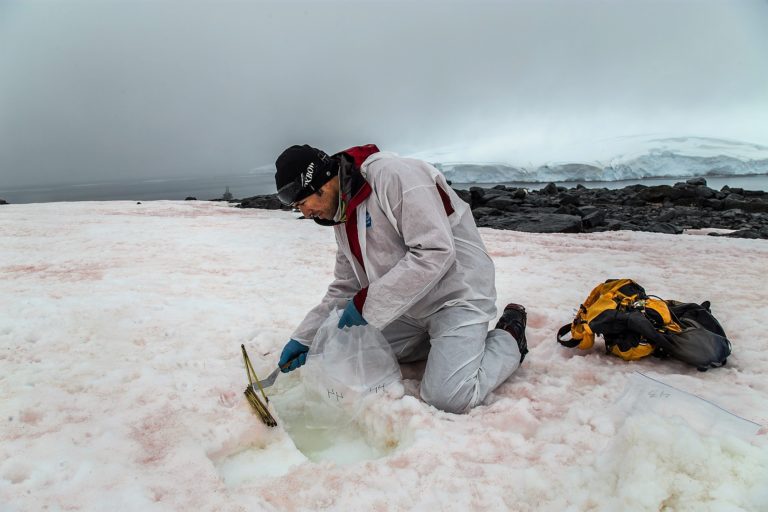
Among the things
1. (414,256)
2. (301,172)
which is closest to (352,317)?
(414,256)

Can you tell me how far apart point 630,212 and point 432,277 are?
1556 cm

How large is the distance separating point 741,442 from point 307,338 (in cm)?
185

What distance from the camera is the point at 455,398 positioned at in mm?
2010

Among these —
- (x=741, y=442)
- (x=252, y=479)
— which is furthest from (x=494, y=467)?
(x=252, y=479)

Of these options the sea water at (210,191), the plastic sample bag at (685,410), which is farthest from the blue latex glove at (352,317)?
the sea water at (210,191)

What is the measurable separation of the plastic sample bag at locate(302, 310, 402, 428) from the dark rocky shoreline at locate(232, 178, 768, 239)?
8.08 m

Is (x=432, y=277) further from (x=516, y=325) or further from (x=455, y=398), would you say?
(x=516, y=325)

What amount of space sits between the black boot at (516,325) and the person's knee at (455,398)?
51cm

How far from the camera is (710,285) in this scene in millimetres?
3748

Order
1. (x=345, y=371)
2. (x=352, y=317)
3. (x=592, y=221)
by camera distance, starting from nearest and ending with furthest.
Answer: (x=352, y=317) → (x=345, y=371) → (x=592, y=221)

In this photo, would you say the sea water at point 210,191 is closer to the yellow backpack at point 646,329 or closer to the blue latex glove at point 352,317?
the yellow backpack at point 646,329

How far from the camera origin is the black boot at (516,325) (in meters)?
2.49

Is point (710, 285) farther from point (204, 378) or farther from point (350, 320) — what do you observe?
point (204, 378)

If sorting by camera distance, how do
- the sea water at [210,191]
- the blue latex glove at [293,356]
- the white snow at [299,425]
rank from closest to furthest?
the white snow at [299,425] < the blue latex glove at [293,356] < the sea water at [210,191]
